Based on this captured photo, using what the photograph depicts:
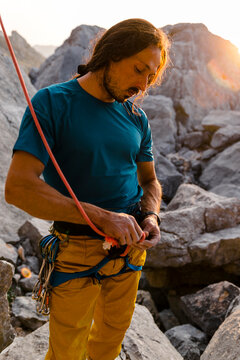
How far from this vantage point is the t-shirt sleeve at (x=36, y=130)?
1476mm

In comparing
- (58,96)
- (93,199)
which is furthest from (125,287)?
(58,96)

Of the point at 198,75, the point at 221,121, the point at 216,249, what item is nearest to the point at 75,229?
the point at 216,249

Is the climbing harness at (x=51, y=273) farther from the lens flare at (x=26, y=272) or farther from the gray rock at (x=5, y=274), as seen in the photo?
the lens flare at (x=26, y=272)

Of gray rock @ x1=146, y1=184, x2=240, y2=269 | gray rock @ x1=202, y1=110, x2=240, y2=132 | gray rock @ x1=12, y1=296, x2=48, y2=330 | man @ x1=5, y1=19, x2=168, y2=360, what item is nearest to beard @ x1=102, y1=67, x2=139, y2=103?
man @ x1=5, y1=19, x2=168, y2=360

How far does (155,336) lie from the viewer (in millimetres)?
3301

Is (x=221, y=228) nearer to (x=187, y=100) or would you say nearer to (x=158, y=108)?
(x=158, y=108)

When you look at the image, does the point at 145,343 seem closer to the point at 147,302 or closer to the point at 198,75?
the point at 147,302

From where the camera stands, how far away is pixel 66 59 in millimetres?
19828

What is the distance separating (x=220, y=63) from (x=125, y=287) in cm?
2266

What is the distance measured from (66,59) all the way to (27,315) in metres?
18.9

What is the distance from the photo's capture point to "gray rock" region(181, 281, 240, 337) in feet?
15.4

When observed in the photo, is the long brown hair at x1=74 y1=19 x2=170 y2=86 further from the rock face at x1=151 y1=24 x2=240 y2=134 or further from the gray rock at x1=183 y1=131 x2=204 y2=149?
the rock face at x1=151 y1=24 x2=240 y2=134

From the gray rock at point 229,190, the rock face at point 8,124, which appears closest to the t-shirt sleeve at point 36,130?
the rock face at point 8,124

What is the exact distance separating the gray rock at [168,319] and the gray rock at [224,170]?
7241mm
